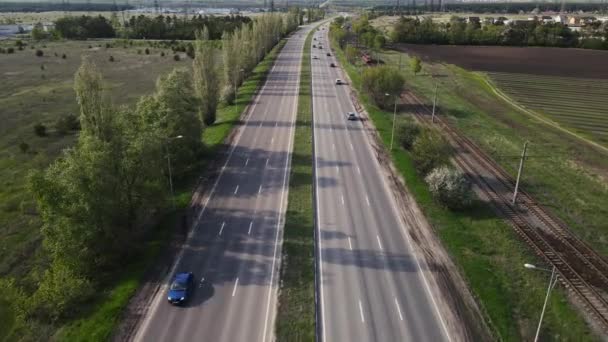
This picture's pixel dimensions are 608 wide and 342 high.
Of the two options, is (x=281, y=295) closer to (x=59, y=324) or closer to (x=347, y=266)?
(x=347, y=266)

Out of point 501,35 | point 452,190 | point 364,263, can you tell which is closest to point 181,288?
point 364,263

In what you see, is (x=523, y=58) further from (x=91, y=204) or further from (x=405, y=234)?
(x=91, y=204)

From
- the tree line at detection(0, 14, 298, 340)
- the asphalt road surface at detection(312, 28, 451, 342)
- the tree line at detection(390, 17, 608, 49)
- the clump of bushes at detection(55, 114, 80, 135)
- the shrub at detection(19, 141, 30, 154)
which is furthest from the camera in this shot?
the tree line at detection(390, 17, 608, 49)

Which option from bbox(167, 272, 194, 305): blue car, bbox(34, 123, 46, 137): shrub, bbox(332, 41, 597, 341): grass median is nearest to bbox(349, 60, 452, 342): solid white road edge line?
bbox(332, 41, 597, 341): grass median

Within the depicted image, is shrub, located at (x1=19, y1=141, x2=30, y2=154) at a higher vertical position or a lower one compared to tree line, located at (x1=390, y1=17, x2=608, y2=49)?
lower

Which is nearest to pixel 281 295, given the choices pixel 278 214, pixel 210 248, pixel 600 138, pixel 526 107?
pixel 210 248

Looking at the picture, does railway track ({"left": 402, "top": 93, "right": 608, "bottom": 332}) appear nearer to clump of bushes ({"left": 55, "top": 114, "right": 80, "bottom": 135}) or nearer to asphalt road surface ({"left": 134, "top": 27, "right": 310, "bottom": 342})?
asphalt road surface ({"left": 134, "top": 27, "right": 310, "bottom": 342})

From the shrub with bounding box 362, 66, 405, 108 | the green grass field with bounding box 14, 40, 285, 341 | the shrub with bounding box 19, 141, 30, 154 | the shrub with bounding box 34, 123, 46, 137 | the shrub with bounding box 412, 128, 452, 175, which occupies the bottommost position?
the green grass field with bounding box 14, 40, 285, 341
